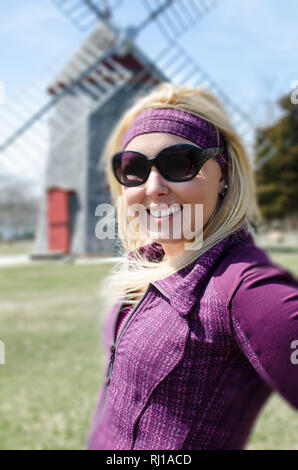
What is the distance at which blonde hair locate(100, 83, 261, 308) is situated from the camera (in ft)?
3.28

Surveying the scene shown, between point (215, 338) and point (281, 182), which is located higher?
point (281, 182)

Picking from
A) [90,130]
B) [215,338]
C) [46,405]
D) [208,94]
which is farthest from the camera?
[90,130]

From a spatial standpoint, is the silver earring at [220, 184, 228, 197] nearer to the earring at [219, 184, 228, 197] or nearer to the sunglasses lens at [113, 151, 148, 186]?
the earring at [219, 184, 228, 197]

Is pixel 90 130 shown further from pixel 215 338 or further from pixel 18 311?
pixel 215 338

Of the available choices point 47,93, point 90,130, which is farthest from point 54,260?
point 47,93

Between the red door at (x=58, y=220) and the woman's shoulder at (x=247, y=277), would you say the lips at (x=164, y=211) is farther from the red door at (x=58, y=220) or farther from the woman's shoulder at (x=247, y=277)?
the red door at (x=58, y=220)

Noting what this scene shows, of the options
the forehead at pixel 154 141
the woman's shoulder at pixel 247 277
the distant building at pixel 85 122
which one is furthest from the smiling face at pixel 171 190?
the distant building at pixel 85 122

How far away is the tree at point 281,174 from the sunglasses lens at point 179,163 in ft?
79.2

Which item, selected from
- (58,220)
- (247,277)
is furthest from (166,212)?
(58,220)

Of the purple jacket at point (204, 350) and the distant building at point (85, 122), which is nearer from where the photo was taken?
the purple jacket at point (204, 350)

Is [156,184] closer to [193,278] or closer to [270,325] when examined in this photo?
[193,278]

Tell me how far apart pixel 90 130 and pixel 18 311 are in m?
9.61

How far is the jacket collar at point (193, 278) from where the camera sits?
0.91 metres

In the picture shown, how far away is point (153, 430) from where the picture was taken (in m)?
0.94
